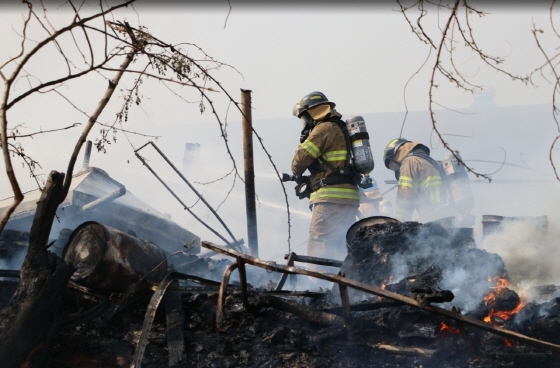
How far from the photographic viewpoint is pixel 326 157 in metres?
6.76

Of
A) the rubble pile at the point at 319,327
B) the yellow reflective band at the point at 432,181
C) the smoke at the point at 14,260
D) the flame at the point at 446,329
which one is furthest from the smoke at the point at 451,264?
the smoke at the point at 14,260

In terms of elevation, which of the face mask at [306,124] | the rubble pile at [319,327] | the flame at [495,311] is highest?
the face mask at [306,124]

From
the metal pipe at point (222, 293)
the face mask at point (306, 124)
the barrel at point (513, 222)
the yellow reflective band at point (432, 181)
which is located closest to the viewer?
the metal pipe at point (222, 293)

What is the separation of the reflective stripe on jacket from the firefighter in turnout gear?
3.48ft

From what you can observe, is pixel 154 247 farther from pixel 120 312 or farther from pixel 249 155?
pixel 249 155

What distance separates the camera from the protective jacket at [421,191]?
7.60 m

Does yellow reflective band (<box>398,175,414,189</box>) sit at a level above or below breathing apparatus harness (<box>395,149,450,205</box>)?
below

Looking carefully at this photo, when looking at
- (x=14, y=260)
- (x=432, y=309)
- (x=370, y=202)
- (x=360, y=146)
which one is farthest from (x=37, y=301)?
(x=370, y=202)

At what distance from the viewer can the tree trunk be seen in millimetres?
2973

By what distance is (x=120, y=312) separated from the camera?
3.86 metres

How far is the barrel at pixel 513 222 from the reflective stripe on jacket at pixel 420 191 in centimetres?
70

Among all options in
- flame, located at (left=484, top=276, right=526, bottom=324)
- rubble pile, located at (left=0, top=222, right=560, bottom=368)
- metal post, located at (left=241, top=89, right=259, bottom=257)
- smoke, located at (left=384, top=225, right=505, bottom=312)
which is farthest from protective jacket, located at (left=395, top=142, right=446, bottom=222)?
flame, located at (left=484, top=276, right=526, bottom=324)

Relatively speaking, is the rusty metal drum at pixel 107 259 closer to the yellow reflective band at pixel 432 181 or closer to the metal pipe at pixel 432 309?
the metal pipe at pixel 432 309

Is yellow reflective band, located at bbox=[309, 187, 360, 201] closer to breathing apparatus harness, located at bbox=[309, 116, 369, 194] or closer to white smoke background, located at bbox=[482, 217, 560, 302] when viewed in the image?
breathing apparatus harness, located at bbox=[309, 116, 369, 194]
